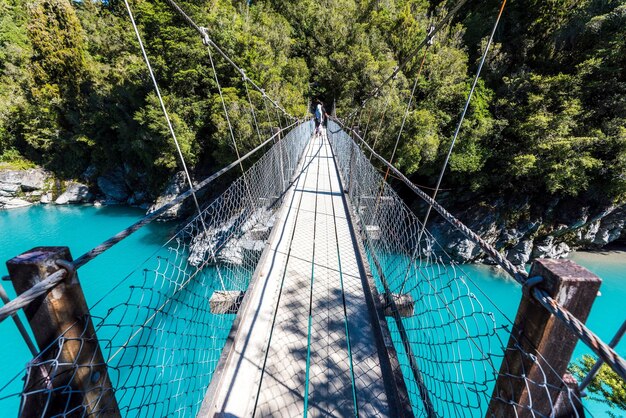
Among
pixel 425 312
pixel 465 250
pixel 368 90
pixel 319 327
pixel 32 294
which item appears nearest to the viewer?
pixel 32 294

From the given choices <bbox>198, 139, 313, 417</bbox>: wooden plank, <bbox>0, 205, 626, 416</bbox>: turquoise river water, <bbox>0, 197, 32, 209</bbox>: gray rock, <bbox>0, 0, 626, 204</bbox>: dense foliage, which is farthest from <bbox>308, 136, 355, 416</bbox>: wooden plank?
<bbox>0, 197, 32, 209</bbox>: gray rock

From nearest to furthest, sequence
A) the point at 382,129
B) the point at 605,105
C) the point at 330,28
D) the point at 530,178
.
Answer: the point at 605,105
the point at 530,178
the point at 382,129
the point at 330,28

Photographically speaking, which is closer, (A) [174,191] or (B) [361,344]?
(B) [361,344]

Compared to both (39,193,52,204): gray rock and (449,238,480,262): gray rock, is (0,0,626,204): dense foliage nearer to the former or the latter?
(39,193,52,204): gray rock

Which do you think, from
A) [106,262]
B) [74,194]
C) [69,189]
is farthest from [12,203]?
[106,262]

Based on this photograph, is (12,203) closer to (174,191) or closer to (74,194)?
(74,194)

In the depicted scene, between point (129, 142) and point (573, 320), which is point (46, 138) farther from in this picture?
point (573, 320)

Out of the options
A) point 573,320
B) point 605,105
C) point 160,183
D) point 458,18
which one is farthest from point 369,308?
point 458,18
